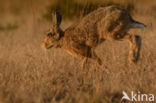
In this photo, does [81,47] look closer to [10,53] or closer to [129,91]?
[129,91]

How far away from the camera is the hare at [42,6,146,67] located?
5.43 m

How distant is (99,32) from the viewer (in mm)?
5566

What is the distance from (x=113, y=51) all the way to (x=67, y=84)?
1.90m

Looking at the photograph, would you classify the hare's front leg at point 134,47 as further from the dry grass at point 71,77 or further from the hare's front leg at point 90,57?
the hare's front leg at point 90,57

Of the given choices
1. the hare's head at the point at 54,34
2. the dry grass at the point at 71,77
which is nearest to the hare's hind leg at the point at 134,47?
the dry grass at the point at 71,77

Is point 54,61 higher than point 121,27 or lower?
lower

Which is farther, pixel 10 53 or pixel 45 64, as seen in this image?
pixel 10 53

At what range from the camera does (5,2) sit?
24250mm

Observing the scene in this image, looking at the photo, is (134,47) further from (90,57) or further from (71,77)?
(71,77)

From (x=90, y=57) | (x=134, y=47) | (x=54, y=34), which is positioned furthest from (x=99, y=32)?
(x=54, y=34)

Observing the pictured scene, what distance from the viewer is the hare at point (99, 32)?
5.43m

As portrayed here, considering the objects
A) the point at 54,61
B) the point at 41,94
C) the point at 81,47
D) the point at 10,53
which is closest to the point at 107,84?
the point at 41,94

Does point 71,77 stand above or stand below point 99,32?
below

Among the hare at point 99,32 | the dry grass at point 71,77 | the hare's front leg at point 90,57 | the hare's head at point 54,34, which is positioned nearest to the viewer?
the dry grass at point 71,77
